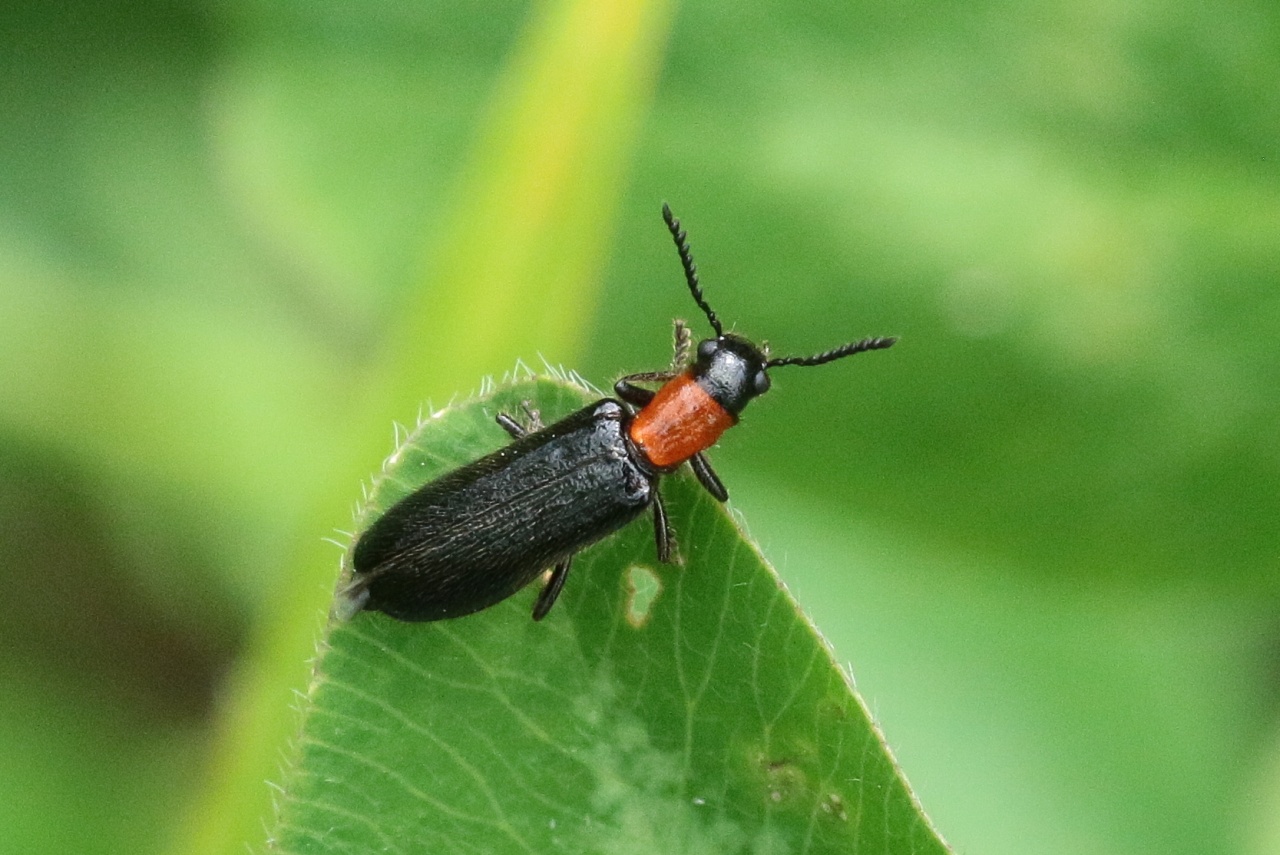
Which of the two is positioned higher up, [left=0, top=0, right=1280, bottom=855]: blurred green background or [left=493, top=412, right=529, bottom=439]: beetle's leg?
[left=0, top=0, right=1280, bottom=855]: blurred green background

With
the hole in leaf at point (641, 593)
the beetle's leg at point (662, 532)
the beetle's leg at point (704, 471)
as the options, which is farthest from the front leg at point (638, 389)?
the hole in leaf at point (641, 593)

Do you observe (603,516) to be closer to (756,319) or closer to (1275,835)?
(756,319)

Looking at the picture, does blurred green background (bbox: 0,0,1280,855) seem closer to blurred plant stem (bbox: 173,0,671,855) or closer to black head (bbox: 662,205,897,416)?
blurred plant stem (bbox: 173,0,671,855)

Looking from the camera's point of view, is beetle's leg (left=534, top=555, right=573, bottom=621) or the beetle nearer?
beetle's leg (left=534, top=555, right=573, bottom=621)

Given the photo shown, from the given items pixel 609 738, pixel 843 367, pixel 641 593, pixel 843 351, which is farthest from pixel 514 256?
pixel 609 738

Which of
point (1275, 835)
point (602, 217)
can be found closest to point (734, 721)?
point (602, 217)

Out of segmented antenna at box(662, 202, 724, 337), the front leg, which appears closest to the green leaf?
the front leg

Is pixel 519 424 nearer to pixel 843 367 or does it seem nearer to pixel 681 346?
pixel 681 346
